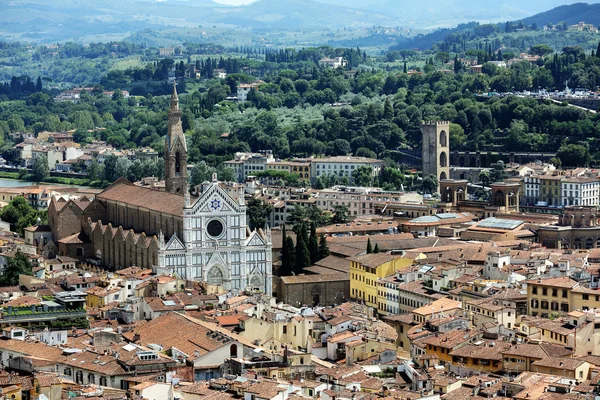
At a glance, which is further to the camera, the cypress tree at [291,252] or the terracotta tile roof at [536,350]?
the cypress tree at [291,252]

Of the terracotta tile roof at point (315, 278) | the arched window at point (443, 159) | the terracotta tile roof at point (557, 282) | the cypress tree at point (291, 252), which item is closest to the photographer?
the terracotta tile roof at point (557, 282)

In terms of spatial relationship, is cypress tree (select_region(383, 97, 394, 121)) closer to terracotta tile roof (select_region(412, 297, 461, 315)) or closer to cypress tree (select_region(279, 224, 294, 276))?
cypress tree (select_region(279, 224, 294, 276))

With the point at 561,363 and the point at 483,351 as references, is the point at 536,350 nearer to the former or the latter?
the point at 561,363

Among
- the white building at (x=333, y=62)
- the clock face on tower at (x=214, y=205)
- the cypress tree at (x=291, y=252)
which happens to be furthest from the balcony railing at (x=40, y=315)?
the white building at (x=333, y=62)

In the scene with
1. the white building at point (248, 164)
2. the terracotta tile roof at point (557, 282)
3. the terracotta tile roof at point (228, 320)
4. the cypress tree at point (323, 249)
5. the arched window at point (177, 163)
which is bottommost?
the white building at point (248, 164)

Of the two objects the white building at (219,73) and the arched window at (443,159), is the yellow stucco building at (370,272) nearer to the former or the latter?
the arched window at (443,159)

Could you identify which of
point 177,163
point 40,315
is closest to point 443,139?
point 177,163
